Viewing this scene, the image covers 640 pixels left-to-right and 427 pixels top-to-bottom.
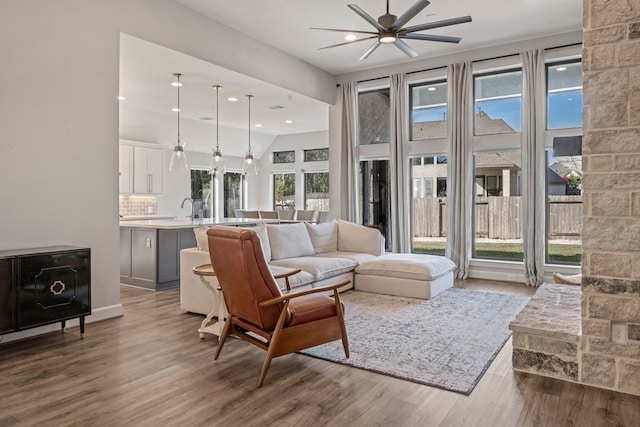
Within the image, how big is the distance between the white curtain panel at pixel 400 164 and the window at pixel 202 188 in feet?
17.9

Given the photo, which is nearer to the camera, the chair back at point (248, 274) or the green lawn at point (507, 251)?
the chair back at point (248, 274)

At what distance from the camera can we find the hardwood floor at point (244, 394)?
97.1 inches

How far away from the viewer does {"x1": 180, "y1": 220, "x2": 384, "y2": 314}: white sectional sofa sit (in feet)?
15.6

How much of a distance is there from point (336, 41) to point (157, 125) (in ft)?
15.8

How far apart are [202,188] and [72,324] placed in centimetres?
757

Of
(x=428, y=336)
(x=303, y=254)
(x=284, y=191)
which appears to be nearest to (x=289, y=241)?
(x=303, y=254)

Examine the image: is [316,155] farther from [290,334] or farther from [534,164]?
[290,334]

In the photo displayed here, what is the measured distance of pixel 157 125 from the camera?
960cm

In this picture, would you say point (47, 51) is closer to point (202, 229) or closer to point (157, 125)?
point (202, 229)

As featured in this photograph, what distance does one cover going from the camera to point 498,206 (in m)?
7.14

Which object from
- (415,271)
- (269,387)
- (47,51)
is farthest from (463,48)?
(269,387)

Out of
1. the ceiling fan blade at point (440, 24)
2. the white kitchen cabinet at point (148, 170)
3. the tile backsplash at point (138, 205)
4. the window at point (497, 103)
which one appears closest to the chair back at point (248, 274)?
the ceiling fan blade at point (440, 24)

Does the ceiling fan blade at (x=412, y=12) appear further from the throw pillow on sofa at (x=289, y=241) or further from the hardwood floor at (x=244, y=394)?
the hardwood floor at (x=244, y=394)

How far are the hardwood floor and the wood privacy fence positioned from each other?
3.71 meters
